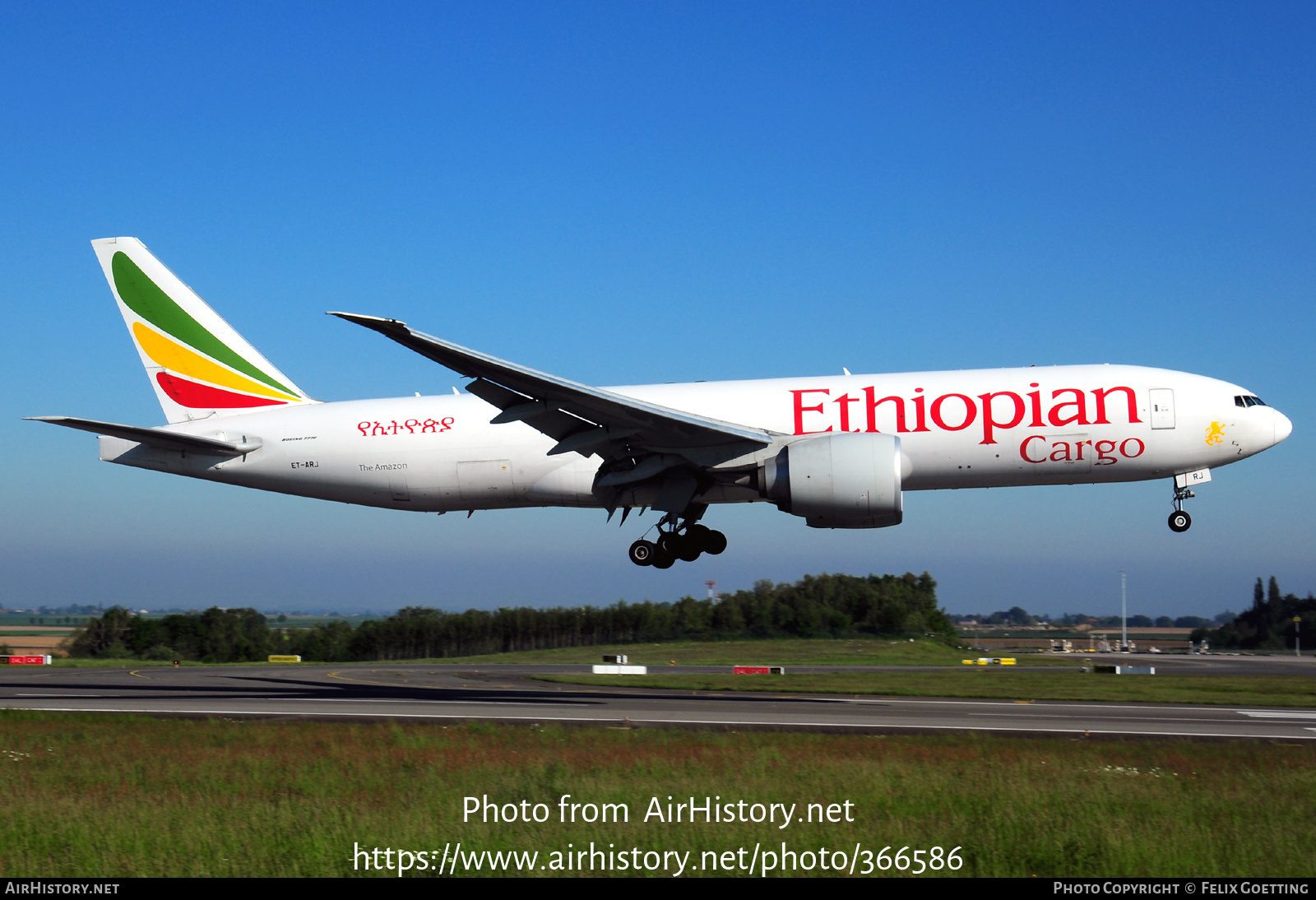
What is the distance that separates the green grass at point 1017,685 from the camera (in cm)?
2583

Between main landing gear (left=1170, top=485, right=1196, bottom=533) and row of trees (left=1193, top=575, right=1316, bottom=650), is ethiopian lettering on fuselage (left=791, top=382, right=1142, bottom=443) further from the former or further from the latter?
row of trees (left=1193, top=575, right=1316, bottom=650)

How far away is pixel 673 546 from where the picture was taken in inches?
1000

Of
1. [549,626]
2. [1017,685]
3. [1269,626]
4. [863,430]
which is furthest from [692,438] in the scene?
[1269,626]

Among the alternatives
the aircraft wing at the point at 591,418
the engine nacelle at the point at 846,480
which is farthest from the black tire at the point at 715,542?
the engine nacelle at the point at 846,480

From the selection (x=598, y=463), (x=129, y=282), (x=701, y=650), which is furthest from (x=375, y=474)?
(x=701, y=650)

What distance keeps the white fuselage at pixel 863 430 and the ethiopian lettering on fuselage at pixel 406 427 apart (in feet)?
0.12

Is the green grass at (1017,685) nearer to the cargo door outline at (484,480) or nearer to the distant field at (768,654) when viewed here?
the cargo door outline at (484,480)


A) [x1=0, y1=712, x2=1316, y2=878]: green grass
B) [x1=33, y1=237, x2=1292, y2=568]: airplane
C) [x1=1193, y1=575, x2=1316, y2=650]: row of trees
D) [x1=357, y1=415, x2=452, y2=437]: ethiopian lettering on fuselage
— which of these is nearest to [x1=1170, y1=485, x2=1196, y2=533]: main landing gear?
[x1=33, y1=237, x2=1292, y2=568]: airplane

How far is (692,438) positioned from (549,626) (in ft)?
114

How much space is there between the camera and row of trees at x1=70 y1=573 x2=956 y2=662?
169 ft

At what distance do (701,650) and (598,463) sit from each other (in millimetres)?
22011

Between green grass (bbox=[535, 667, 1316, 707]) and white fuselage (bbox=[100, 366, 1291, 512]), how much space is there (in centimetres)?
606

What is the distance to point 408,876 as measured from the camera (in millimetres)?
9289
